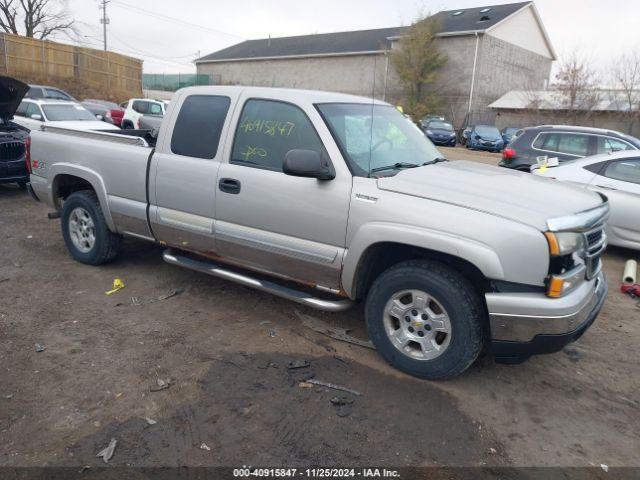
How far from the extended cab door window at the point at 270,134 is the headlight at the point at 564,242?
5.62 feet

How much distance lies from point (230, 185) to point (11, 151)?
6.52 m

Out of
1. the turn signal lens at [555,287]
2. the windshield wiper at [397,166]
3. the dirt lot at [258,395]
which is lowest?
the dirt lot at [258,395]

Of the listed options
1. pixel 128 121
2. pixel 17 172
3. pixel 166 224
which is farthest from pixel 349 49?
pixel 166 224

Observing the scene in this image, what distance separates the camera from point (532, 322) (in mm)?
3102

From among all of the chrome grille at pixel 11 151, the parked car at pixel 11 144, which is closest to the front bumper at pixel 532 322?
the parked car at pixel 11 144

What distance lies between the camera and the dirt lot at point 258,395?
2854 mm

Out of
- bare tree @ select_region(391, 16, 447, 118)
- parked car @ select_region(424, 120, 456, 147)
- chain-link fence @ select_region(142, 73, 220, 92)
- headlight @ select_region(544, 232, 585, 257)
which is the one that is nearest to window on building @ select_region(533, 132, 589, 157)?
headlight @ select_region(544, 232, 585, 257)

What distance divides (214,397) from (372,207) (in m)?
1.64

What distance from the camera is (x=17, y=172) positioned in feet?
29.0

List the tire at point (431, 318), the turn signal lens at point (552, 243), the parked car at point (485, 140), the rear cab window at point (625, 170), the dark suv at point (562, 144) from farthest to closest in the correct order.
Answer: the parked car at point (485, 140)
the dark suv at point (562, 144)
the rear cab window at point (625, 170)
the tire at point (431, 318)
the turn signal lens at point (552, 243)

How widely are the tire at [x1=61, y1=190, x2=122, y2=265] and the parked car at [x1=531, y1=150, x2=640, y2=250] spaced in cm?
601

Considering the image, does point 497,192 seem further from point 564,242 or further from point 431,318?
point 431,318

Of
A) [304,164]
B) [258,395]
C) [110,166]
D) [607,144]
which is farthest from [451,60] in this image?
[258,395]

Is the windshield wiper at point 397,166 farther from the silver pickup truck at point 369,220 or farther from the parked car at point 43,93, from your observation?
the parked car at point 43,93
